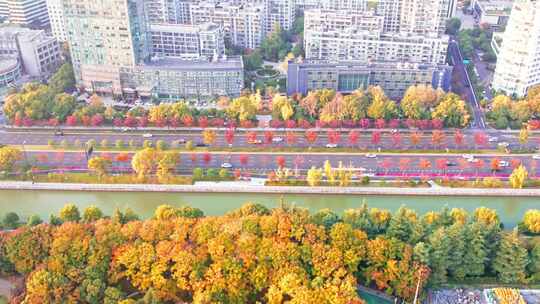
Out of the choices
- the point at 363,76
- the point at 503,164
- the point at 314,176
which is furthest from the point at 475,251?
the point at 363,76

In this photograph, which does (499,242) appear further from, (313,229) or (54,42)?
(54,42)

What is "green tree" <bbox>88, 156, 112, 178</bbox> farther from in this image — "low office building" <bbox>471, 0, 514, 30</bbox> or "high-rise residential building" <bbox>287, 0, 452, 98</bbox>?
"low office building" <bbox>471, 0, 514, 30</bbox>

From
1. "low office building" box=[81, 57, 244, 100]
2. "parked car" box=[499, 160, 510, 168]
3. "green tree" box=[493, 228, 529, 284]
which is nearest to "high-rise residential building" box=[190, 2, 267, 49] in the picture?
"low office building" box=[81, 57, 244, 100]

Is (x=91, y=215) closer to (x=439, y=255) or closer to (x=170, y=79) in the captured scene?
(x=439, y=255)

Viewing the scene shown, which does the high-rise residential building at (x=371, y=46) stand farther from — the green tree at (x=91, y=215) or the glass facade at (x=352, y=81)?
the green tree at (x=91, y=215)

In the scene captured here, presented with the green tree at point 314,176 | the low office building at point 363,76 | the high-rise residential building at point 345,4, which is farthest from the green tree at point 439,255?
the high-rise residential building at point 345,4
